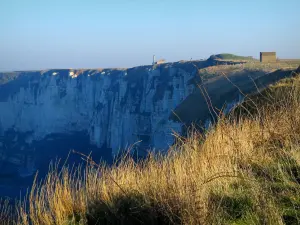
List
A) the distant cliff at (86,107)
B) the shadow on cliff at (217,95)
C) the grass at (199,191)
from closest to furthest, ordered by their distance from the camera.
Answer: the grass at (199,191)
the shadow on cliff at (217,95)
the distant cliff at (86,107)

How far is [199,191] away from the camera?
8.36ft

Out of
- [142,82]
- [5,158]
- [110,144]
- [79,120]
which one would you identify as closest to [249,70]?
[142,82]

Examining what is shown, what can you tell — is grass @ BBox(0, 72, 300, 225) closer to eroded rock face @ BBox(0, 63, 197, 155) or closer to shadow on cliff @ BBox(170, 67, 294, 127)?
shadow on cliff @ BBox(170, 67, 294, 127)

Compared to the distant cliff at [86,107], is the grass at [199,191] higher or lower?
higher

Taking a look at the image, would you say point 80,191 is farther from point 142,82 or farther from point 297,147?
point 142,82

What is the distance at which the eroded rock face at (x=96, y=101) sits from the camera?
39.1m

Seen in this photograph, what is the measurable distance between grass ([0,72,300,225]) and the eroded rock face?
27.9 meters

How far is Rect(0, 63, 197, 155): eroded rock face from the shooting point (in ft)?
128

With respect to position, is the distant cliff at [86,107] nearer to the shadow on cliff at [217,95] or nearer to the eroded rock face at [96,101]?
the eroded rock face at [96,101]

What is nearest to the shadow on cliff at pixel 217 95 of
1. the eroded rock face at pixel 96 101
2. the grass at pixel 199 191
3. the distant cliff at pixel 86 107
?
the distant cliff at pixel 86 107

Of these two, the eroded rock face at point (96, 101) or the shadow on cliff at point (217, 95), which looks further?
the eroded rock face at point (96, 101)

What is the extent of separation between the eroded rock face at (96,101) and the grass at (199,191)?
91.6ft

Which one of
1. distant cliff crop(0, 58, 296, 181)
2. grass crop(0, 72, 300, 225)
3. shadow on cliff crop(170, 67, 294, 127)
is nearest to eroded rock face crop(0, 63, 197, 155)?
distant cliff crop(0, 58, 296, 181)

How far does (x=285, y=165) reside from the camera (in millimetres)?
3201
